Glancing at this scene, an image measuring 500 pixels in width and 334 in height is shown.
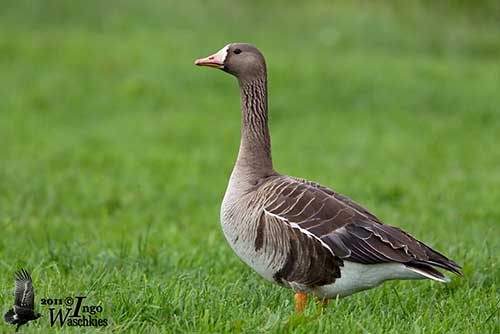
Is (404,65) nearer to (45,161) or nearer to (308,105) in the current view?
(308,105)

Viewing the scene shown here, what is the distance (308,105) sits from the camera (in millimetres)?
16109

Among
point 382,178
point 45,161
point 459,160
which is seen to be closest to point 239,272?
point 382,178

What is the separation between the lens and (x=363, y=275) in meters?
4.71

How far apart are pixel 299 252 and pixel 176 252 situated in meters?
2.20

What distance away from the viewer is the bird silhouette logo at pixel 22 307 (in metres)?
4.17

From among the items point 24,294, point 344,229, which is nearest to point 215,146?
point 344,229

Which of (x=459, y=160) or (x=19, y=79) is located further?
(x=19, y=79)

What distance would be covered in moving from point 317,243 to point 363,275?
1.11ft

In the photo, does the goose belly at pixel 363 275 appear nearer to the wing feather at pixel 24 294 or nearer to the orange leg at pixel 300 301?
the orange leg at pixel 300 301

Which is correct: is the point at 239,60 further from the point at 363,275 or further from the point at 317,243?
the point at 363,275

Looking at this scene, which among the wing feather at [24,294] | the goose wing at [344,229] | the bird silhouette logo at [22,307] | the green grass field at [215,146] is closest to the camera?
the bird silhouette logo at [22,307]

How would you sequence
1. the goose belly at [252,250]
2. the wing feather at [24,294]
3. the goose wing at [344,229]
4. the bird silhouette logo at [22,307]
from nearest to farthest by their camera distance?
the bird silhouette logo at [22,307] < the wing feather at [24,294] < the goose wing at [344,229] < the goose belly at [252,250]

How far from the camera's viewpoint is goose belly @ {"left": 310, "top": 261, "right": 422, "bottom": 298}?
4652mm

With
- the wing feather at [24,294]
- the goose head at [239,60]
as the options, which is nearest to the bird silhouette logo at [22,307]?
the wing feather at [24,294]
